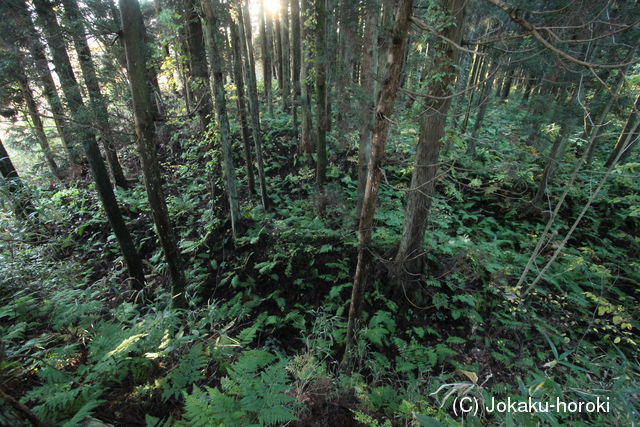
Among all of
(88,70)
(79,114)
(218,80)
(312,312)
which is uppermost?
(88,70)

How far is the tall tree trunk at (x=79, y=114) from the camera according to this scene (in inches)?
215

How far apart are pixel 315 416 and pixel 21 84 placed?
1035 centimetres

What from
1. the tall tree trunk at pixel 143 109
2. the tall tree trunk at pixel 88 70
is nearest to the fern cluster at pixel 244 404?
the tall tree trunk at pixel 143 109

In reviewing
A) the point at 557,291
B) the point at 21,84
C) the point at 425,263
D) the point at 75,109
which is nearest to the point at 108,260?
the point at 75,109

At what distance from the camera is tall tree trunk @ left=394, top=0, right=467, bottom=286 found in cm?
400

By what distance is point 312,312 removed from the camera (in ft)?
18.7

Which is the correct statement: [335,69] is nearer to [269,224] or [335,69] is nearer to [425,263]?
[269,224]

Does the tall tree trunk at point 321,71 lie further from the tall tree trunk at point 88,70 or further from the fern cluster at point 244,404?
the fern cluster at point 244,404

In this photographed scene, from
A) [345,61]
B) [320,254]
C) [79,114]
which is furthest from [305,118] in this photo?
[79,114]

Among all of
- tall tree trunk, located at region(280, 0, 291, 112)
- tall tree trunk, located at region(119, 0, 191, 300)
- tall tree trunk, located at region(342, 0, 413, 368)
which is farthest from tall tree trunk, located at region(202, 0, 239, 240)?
tall tree trunk, located at region(280, 0, 291, 112)

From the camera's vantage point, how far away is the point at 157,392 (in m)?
2.71

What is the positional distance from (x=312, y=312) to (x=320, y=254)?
156cm

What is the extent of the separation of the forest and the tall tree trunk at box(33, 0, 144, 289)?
0.11ft

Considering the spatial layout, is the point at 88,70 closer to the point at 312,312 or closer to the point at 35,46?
the point at 35,46
